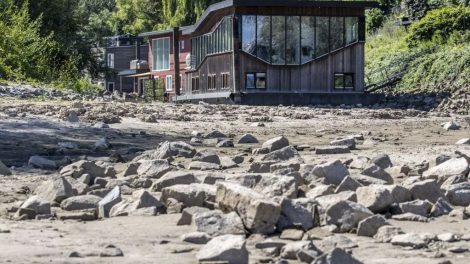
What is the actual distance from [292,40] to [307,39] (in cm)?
68

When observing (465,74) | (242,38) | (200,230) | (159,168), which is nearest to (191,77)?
(242,38)

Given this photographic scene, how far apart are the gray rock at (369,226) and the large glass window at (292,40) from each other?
3438cm

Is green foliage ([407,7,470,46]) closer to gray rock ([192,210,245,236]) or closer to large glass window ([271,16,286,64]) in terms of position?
large glass window ([271,16,286,64])

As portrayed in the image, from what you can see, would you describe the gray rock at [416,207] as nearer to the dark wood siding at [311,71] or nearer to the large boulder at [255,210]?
the large boulder at [255,210]

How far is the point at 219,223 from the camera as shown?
684 centimetres

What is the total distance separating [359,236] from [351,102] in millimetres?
32804

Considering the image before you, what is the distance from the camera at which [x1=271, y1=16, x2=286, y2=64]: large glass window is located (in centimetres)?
4103

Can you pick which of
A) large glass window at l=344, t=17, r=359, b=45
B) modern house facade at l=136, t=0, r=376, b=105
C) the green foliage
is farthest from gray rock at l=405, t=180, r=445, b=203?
large glass window at l=344, t=17, r=359, b=45

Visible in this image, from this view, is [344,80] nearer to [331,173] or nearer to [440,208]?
[331,173]

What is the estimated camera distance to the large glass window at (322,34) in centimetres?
4162

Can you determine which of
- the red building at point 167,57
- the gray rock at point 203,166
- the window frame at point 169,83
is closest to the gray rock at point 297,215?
the gray rock at point 203,166

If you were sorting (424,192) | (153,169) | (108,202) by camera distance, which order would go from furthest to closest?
1. (153,169)
2. (424,192)
3. (108,202)

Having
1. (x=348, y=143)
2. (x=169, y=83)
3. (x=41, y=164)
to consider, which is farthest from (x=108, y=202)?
(x=169, y=83)

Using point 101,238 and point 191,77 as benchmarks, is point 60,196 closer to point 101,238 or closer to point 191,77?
point 101,238
